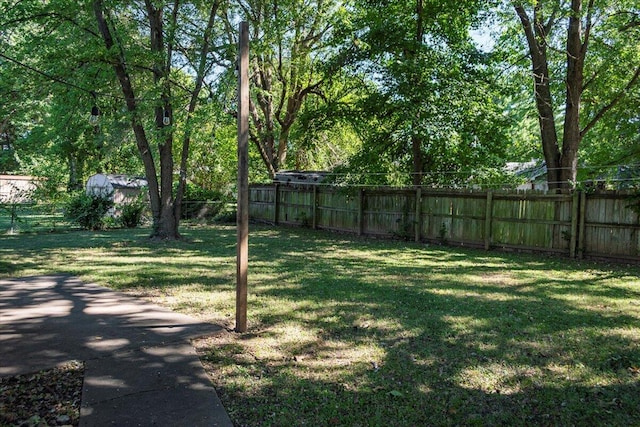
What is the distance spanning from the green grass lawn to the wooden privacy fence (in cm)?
91

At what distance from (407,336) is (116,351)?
2.76 m

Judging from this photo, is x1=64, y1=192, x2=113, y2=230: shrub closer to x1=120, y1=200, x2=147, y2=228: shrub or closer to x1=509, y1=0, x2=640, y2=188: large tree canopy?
x1=120, y1=200, x2=147, y2=228: shrub

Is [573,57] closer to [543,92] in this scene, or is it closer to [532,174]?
[543,92]

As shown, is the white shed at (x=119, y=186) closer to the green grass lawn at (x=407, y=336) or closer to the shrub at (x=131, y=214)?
the shrub at (x=131, y=214)

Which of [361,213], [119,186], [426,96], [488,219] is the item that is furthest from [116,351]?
[119,186]

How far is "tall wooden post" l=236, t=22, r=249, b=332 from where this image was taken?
15.5 feet

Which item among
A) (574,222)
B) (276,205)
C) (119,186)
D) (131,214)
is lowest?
(131,214)

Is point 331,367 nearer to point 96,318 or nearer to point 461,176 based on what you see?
point 96,318

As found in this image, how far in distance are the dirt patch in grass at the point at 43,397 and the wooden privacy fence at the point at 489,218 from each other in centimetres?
1030

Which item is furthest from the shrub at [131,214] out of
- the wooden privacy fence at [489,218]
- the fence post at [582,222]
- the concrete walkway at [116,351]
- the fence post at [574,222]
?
the fence post at [582,222]

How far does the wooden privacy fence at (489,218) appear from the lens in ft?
32.6

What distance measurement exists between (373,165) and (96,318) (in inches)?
409

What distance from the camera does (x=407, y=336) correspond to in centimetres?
464

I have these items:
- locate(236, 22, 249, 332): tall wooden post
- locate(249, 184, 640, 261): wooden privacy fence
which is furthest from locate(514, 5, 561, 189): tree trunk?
locate(236, 22, 249, 332): tall wooden post
